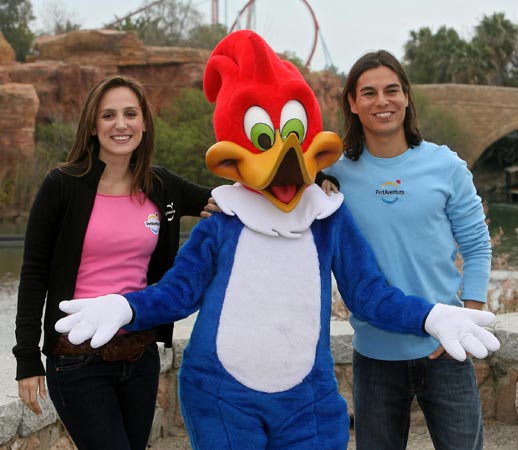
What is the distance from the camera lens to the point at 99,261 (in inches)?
87.4

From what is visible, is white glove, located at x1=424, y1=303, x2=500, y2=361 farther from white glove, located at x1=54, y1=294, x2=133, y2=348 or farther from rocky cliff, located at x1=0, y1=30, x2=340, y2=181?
rocky cliff, located at x1=0, y1=30, x2=340, y2=181

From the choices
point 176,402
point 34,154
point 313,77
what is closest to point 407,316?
point 176,402

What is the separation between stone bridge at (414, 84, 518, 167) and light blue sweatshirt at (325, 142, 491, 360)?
3132cm

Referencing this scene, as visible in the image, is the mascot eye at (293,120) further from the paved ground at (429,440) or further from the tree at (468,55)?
the tree at (468,55)

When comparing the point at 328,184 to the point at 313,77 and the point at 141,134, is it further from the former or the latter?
the point at 313,77

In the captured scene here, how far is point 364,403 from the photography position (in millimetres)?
2432

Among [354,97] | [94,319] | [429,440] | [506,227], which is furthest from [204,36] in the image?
[94,319]

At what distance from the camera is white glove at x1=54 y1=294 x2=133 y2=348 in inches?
78.8

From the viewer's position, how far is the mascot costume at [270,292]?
2.17 m

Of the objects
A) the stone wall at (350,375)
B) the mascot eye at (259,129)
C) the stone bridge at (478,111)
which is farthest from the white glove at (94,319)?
the stone bridge at (478,111)

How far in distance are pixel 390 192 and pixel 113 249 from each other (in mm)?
859

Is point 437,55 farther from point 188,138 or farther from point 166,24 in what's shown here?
point 188,138

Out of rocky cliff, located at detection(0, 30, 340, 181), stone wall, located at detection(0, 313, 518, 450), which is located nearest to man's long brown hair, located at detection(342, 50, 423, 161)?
stone wall, located at detection(0, 313, 518, 450)

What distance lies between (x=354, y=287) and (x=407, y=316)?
198mm
